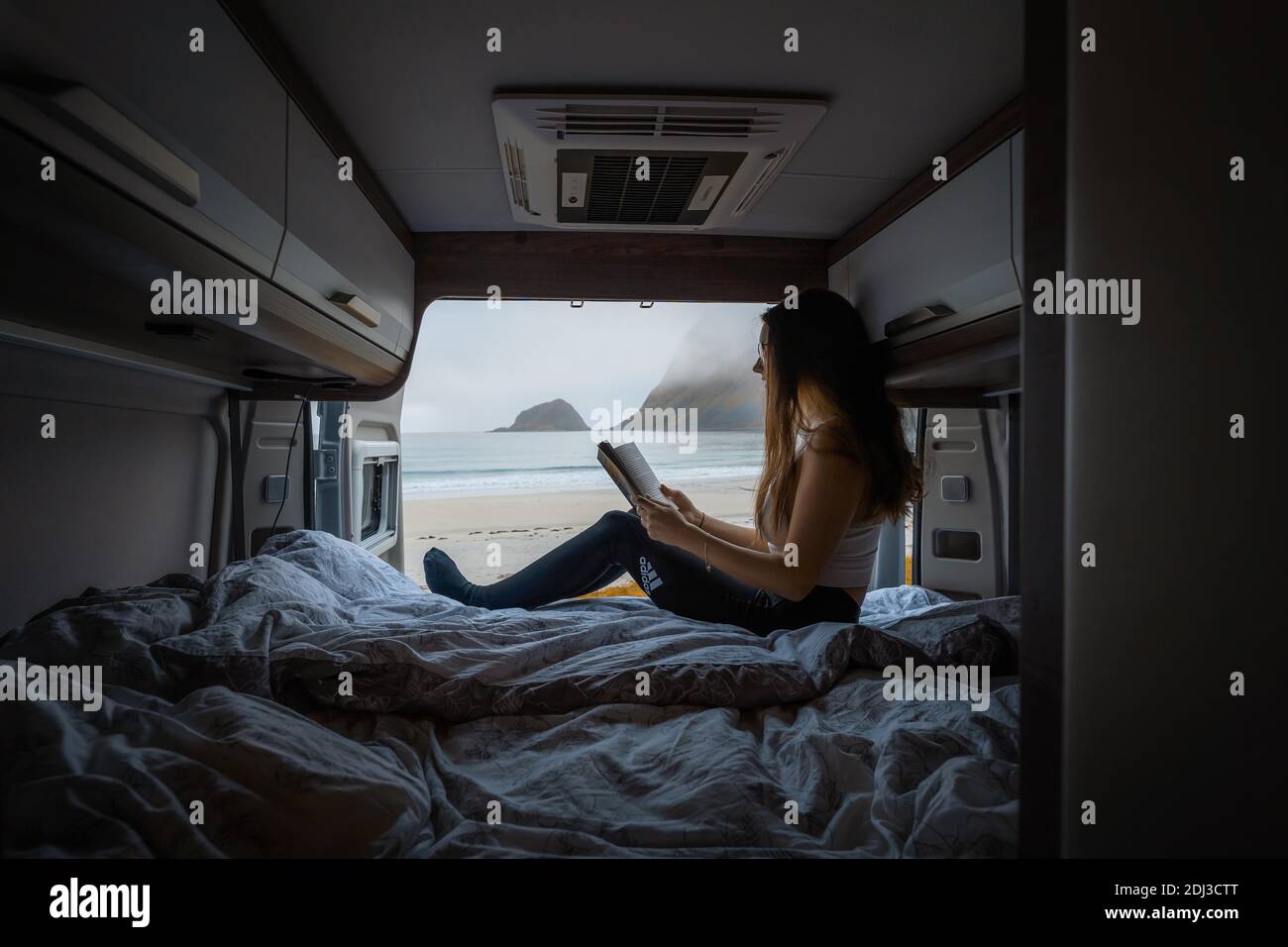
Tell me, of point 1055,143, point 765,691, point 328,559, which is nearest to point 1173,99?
point 1055,143

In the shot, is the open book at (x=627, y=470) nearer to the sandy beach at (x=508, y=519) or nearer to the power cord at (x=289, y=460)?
the power cord at (x=289, y=460)

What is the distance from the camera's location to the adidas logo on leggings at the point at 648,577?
1426 mm

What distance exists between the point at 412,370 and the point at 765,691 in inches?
68.5

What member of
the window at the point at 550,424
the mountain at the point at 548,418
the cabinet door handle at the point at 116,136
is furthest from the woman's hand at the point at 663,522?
the mountain at the point at 548,418

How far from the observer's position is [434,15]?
954mm

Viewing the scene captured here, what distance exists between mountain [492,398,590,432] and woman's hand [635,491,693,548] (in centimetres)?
736

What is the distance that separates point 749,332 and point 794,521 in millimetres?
793

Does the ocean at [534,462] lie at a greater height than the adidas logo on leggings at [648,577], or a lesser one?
greater

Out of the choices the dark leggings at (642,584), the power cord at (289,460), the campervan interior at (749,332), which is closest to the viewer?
the campervan interior at (749,332)

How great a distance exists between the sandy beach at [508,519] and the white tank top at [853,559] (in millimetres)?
4653

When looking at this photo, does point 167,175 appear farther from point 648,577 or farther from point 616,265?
point 616,265

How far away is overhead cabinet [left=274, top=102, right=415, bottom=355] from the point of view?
1.04 m

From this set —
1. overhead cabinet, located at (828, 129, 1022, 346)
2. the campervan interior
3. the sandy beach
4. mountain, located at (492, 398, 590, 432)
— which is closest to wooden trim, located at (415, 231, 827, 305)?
the campervan interior

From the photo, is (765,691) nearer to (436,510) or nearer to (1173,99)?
(1173,99)
